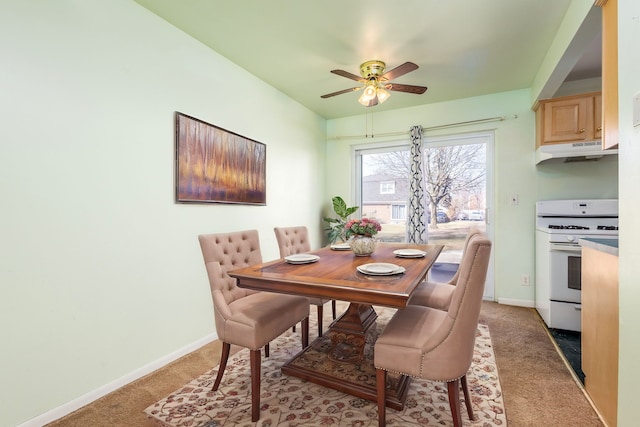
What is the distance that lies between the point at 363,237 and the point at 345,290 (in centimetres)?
89

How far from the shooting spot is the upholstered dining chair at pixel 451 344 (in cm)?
130

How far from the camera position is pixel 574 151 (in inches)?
115

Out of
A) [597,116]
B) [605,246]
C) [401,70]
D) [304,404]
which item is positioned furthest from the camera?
[597,116]

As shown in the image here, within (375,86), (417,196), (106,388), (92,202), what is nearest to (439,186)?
(417,196)

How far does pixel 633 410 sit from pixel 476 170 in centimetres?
317

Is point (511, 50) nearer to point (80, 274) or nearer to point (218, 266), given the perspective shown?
point (218, 266)

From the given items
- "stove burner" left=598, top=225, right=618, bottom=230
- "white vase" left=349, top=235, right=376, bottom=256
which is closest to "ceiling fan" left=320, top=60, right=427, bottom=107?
"white vase" left=349, top=235, right=376, bottom=256

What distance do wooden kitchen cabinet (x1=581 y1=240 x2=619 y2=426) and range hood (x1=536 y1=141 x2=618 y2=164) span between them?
162cm

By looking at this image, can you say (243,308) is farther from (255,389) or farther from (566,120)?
(566,120)

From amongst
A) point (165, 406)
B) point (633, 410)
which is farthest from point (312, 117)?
point (633, 410)

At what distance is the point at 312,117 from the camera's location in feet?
14.2

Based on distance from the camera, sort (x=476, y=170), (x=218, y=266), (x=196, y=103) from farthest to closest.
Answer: (x=476, y=170)
(x=196, y=103)
(x=218, y=266)

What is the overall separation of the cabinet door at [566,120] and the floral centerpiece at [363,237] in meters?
2.40

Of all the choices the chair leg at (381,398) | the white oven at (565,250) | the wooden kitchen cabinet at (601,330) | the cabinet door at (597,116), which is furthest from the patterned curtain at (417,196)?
the chair leg at (381,398)
